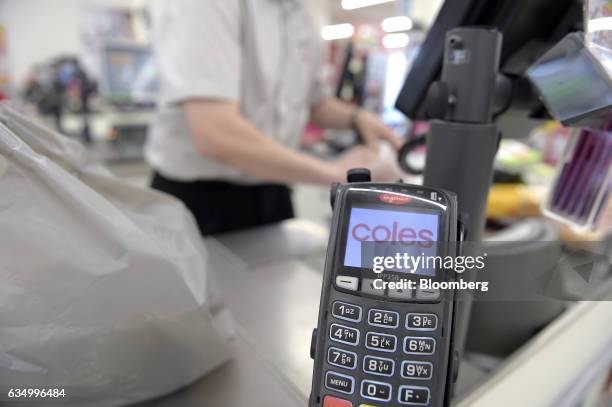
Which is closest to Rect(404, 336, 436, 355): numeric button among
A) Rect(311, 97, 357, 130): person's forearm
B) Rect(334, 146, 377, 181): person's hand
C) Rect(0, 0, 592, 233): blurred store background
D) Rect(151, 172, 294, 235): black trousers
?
Rect(334, 146, 377, 181): person's hand

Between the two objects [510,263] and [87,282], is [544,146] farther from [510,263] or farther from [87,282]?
[87,282]

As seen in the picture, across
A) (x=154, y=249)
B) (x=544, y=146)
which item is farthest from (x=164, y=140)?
(x=544, y=146)

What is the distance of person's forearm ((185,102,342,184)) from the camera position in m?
0.77

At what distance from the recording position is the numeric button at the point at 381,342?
249 mm

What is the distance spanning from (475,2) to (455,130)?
0.12 meters

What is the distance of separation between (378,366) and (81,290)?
20 cm

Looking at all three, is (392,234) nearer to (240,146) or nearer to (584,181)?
(584,181)

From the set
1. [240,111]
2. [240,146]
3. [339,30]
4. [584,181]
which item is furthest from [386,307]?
[339,30]

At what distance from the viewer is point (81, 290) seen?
0.28 m

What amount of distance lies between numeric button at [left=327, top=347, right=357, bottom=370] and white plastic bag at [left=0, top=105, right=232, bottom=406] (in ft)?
0.42

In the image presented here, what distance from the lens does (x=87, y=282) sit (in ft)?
0.91

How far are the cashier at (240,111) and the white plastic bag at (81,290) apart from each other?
34 cm

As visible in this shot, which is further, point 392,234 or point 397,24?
point 397,24

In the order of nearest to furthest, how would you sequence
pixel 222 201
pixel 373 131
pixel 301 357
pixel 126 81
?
1. pixel 301 357
2. pixel 373 131
3. pixel 222 201
4. pixel 126 81
